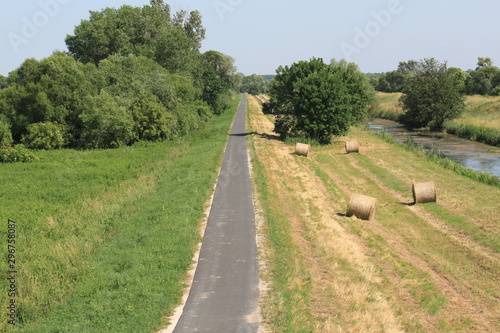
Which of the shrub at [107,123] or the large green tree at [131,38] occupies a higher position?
the large green tree at [131,38]

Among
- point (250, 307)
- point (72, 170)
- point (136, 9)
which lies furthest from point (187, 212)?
point (136, 9)

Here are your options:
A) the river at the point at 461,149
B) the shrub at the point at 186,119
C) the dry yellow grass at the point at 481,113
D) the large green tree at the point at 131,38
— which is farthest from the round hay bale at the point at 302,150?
the large green tree at the point at 131,38

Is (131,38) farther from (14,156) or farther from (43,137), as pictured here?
(14,156)

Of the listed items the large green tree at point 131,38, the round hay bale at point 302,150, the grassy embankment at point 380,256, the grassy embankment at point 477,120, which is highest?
the large green tree at point 131,38

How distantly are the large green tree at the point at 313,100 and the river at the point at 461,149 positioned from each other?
457 inches

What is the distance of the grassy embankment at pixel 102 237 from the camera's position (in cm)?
1178

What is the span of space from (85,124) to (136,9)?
38859 mm

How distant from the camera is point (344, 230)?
20.2 metres

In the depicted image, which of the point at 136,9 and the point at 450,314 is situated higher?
the point at 136,9

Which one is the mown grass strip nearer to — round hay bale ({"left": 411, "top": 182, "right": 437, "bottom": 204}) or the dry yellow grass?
round hay bale ({"left": 411, "top": 182, "right": 437, "bottom": 204})

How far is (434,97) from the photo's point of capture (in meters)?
66.0

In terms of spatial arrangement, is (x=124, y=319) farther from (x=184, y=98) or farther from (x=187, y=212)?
(x=184, y=98)

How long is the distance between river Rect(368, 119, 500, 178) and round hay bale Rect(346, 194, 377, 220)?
18.0 meters

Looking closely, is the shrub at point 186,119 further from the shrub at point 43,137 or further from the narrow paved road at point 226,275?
the narrow paved road at point 226,275
